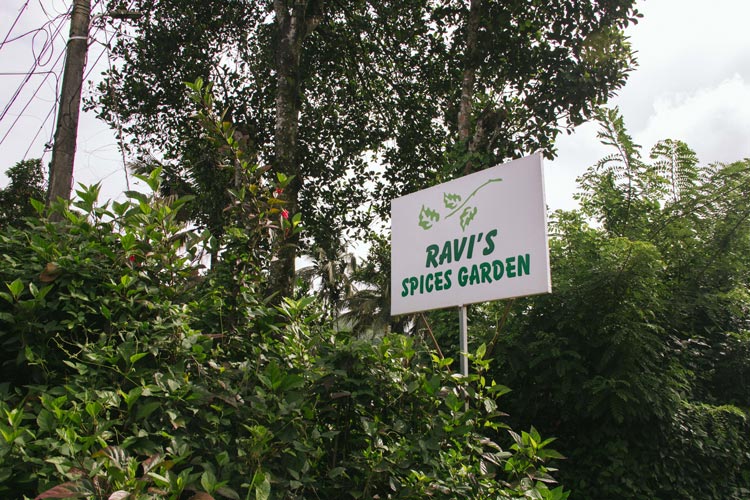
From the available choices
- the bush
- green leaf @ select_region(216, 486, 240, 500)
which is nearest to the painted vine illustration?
the bush

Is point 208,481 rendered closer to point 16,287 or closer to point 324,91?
point 16,287

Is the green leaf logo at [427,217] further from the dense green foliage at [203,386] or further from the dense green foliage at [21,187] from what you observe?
the dense green foliage at [21,187]

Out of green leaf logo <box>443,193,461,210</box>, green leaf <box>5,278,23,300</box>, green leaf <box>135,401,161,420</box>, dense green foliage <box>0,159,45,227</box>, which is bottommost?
green leaf <box>135,401,161,420</box>

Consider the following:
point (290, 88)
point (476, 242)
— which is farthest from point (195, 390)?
point (290, 88)

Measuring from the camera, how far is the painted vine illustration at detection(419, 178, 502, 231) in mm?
4016

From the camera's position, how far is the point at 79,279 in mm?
2383

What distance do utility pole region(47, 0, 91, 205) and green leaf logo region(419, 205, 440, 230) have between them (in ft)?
9.72

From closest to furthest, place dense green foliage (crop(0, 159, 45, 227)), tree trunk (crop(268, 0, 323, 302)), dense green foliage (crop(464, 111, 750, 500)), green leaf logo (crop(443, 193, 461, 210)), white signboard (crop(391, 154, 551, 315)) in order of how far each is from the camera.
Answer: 1. white signboard (crop(391, 154, 551, 315))
2. green leaf logo (crop(443, 193, 461, 210))
3. dense green foliage (crop(464, 111, 750, 500))
4. tree trunk (crop(268, 0, 323, 302))
5. dense green foliage (crop(0, 159, 45, 227))

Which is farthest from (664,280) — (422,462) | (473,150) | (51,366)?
(51,366)

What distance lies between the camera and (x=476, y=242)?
3.94 m

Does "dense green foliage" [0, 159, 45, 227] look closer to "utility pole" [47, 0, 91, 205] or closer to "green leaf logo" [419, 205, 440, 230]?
"utility pole" [47, 0, 91, 205]

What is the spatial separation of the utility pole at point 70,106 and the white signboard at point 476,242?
2.96 meters

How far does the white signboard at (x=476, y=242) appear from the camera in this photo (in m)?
3.73

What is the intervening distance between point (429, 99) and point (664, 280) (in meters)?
5.45
